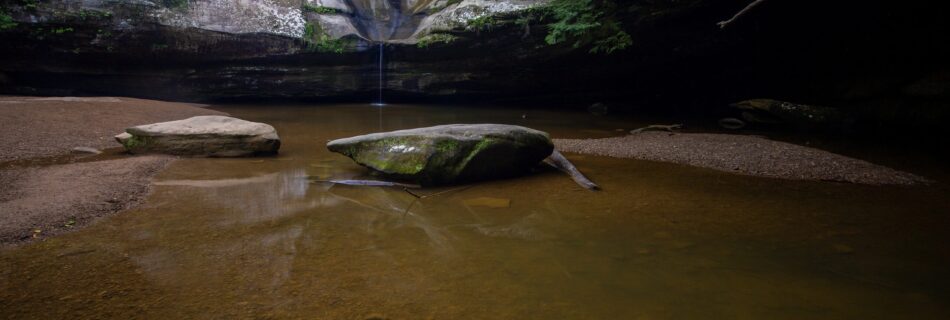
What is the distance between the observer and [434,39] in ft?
45.1

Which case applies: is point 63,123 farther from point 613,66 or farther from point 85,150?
point 613,66

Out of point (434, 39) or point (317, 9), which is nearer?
point (434, 39)

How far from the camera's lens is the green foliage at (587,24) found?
36.5ft

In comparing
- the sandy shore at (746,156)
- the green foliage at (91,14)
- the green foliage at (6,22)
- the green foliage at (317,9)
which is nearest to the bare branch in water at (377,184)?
the sandy shore at (746,156)

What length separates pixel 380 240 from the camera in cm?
326

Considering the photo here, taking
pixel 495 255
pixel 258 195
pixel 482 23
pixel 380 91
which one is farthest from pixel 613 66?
pixel 495 255

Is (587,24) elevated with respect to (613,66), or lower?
elevated

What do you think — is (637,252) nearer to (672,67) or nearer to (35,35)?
(672,67)

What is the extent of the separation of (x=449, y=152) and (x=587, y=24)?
7.46m

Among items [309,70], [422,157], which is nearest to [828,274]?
[422,157]

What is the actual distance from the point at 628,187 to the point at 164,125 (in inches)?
241

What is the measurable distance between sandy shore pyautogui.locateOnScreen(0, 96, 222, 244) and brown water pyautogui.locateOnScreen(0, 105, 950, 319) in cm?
27

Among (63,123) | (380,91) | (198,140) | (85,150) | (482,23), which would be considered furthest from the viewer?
(380,91)

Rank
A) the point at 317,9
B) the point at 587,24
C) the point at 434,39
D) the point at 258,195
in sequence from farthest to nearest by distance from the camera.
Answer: the point at 317,9 < the point at 434,39 < the point at 587,24 < the point at 258,195
